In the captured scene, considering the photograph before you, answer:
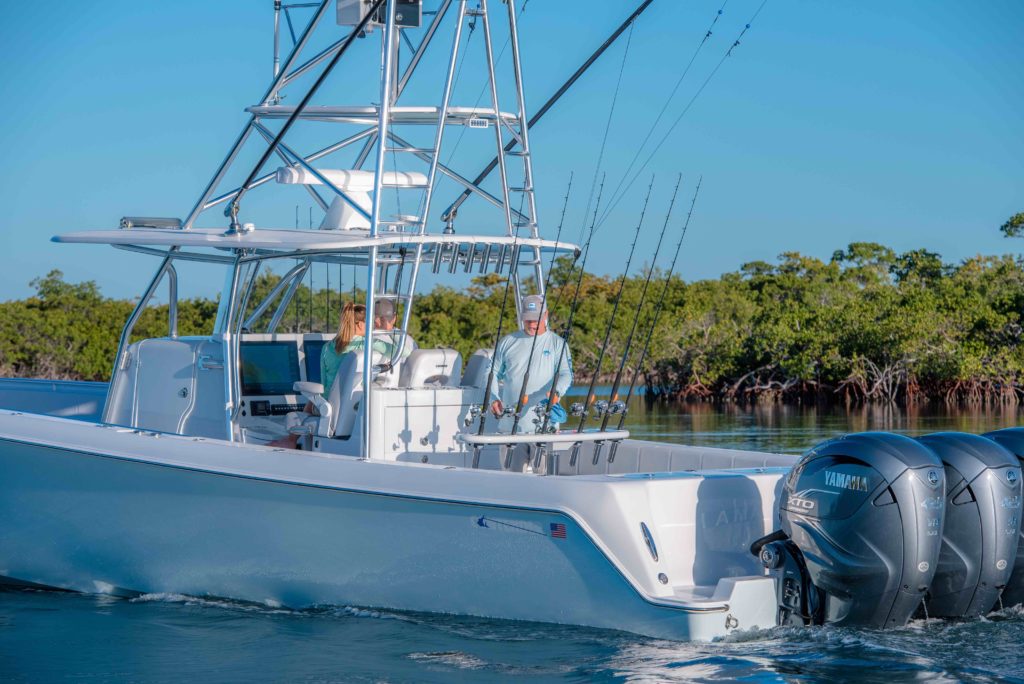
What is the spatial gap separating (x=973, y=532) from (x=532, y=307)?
2.77 metres

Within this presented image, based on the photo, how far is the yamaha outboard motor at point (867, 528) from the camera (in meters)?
5.47

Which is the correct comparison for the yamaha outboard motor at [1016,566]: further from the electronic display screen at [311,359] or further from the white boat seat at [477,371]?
the electronic display screen at [311,359]

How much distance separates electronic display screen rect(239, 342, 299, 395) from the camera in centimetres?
827

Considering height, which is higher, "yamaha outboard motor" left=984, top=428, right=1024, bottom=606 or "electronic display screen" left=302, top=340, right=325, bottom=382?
"electronic display screen" left=302, top=340, right=325, bottom=382

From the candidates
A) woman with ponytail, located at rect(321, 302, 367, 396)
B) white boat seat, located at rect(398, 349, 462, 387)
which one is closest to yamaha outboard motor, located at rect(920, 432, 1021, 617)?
white boat seat, located at rect(398, 349, 462, 387)

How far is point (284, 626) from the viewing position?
6578mm

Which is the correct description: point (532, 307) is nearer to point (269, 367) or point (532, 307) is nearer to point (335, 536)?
point (335, 536)

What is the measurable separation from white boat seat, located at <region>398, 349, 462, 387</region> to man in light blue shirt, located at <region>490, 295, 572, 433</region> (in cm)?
47

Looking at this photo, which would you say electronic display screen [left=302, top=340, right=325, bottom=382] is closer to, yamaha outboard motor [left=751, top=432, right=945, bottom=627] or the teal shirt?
the teal shirt

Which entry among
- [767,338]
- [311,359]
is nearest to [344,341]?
[311,359]

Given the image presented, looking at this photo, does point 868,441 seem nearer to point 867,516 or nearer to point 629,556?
point 867,516

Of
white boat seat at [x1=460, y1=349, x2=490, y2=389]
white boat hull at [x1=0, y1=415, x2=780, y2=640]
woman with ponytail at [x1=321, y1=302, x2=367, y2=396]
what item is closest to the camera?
white boat hull at [x1=0, y1=415, x2=780, y2=640]

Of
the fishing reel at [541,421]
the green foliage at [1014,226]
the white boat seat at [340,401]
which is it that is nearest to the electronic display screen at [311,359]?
the white boat seat at [340,401]

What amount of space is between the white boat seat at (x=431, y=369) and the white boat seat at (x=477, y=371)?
65 mm
